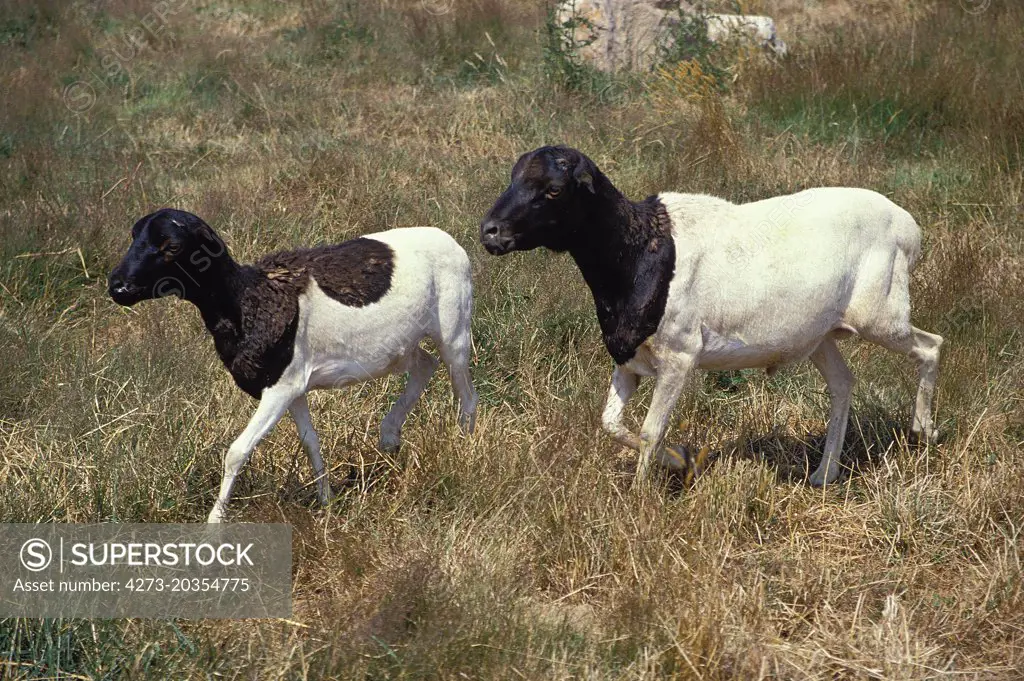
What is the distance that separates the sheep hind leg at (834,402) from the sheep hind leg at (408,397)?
1924 millimetres

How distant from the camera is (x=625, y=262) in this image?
4984 mm

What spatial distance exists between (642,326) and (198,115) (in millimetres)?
6893

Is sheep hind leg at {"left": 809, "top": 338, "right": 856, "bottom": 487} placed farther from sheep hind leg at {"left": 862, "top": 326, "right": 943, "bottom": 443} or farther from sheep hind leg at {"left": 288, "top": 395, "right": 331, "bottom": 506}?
sheep hind leg at {"left": 288, "top": 395, "right": 331, "bottom": 506}

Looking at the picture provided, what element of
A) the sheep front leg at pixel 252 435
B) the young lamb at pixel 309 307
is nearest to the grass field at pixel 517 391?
the sheep front leg at pixel 252 435

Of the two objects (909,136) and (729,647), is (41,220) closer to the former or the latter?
(729,647)

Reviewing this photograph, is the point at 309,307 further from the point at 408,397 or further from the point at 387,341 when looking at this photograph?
the point at 408,397

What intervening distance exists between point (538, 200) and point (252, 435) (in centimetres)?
151

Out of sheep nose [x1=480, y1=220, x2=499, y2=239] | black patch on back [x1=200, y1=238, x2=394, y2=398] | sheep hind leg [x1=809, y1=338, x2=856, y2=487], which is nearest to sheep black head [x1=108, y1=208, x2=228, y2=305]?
black patch on back [x1=200, y1=238, x2=394, y2=398]

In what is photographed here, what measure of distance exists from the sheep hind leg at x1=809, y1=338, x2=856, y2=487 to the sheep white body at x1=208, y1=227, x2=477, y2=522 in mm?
1732

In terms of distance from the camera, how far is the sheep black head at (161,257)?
4.63 metres

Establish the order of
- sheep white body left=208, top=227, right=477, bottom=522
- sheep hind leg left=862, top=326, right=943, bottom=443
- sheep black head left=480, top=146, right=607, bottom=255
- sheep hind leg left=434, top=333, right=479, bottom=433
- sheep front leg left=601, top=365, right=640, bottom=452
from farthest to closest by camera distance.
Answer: sheep hind leg left=862, top=326, right=943, bottom=443 → sheep hind leg left=434, top=333, right=479, bottom=433 → sheep front leg left=601, top=365, right=640, bottom=452 → sheep white body left=208, top=227, right=477, bottom=522 → sheep black head left=480, top=146, right=607, bottom=255

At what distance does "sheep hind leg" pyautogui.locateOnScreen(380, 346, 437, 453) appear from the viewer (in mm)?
5535

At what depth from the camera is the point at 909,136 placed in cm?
959

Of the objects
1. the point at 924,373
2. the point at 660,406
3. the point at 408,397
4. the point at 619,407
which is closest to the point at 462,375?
the point at 408,397
